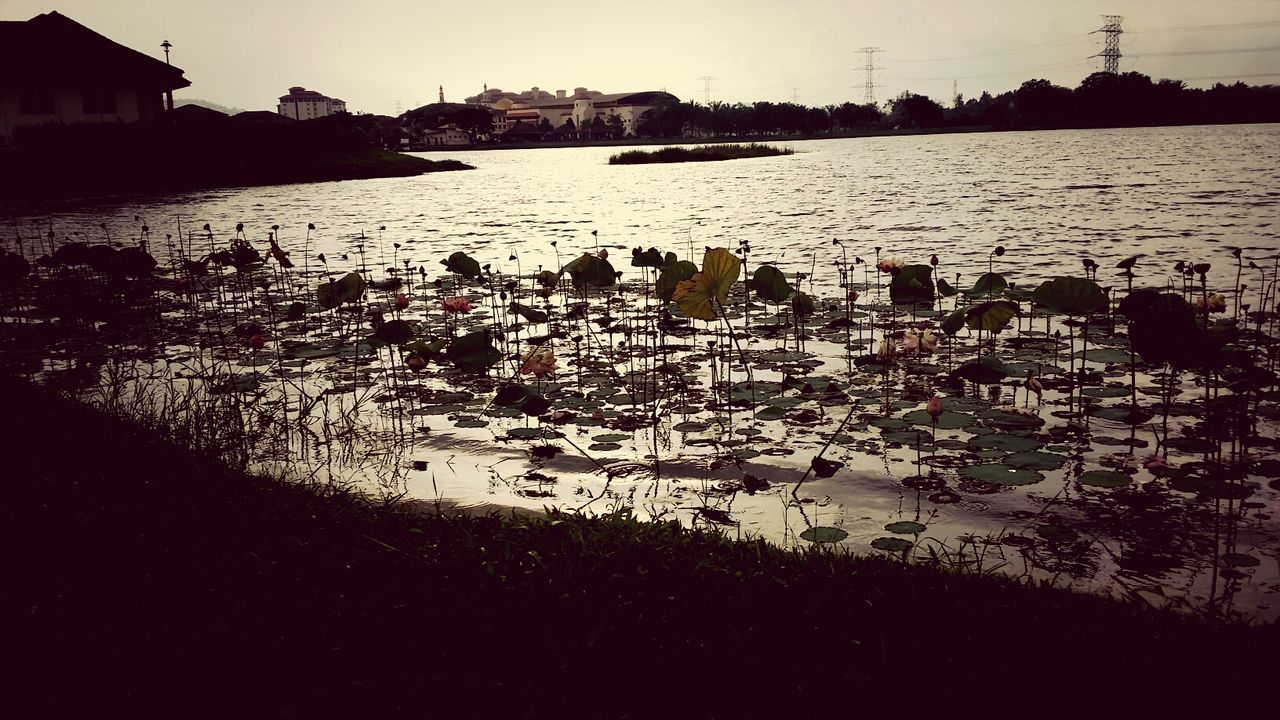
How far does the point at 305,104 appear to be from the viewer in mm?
170875

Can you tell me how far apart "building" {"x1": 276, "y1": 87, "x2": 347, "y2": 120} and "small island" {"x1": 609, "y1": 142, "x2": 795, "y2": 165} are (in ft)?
410

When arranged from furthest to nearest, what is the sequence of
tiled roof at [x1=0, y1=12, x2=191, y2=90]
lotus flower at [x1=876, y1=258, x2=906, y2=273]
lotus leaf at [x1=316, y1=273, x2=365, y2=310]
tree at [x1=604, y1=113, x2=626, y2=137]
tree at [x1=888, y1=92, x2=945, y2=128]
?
1. tree at [x1=604, y1=113, x2=626, y2=137]
2. tree at [x1=888, y1=92, x2=945, y2=128]
3. tiled roof at [x1=0, y1=12, x2=191, y2=90]
4. lotus leaf at [x1=316, y1=273, x2=365, y2=310]
5. lotus flower at [x1=876, y1=258, x2=906, y2=273]

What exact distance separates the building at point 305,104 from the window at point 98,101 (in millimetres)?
139075

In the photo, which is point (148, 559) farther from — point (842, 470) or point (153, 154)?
point (153, 154)

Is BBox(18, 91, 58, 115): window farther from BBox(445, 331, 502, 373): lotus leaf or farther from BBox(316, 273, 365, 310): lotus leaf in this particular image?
BBox(445, 331, 502, 373): lotus leaf

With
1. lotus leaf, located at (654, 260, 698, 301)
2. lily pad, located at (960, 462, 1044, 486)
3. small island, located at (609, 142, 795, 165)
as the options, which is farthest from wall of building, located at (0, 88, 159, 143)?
lily pad, located at (960, 462, 1044, 486)

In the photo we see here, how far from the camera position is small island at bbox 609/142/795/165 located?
56344 mm

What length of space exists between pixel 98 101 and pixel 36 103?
207 centimetres

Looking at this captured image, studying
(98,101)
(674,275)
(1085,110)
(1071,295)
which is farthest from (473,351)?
(1085,110)

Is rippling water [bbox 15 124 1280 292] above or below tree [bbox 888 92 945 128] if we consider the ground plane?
below

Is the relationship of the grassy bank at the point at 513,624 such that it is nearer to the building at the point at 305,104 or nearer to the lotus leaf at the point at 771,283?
the lotus leaf at the point at 771,283

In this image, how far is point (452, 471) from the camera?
4469 millimetres

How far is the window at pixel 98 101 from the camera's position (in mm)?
32344

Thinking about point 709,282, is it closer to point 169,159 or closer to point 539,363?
point 539,363
